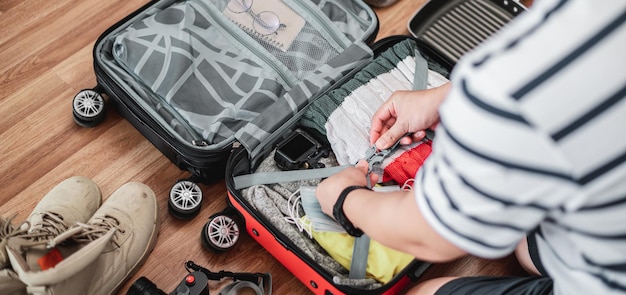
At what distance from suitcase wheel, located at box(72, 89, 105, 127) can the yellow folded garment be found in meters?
0.68

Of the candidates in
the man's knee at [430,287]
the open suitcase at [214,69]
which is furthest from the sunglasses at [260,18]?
the man's knee at [430,287]

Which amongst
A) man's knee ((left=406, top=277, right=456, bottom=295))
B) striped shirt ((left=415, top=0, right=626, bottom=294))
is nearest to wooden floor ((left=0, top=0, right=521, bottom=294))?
man's knee ((left=406, top=277, right=456, bottom=295))

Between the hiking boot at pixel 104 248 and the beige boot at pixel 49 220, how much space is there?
16 millimetres

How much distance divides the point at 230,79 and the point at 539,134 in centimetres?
97

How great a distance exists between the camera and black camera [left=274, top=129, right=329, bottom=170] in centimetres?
126

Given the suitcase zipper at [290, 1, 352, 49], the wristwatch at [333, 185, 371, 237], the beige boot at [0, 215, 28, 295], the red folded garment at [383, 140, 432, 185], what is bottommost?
the beige boot at [0, 215, 28, 295]

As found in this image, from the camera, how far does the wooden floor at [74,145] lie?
1.35 metres

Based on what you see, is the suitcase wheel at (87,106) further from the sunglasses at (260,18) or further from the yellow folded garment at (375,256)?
the yellow folded garment at (375,256)

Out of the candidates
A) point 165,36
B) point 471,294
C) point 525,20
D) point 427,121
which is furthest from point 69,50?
point 525,20

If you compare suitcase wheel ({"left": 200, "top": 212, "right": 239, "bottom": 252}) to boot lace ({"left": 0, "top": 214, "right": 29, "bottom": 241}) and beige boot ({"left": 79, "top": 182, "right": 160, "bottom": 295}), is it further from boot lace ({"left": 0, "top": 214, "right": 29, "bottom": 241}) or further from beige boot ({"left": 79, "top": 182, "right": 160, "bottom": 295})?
boot lace ({"left": 0, "top": 214, "right": 29, "bottom": 241})

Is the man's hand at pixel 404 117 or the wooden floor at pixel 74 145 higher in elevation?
the man's hand at pixel 404 117

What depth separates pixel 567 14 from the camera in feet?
1.63

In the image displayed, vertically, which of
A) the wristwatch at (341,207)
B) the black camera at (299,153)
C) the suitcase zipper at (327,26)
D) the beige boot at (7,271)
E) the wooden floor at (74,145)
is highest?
the wristwatch at (341,207)

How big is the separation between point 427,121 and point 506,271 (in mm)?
447
